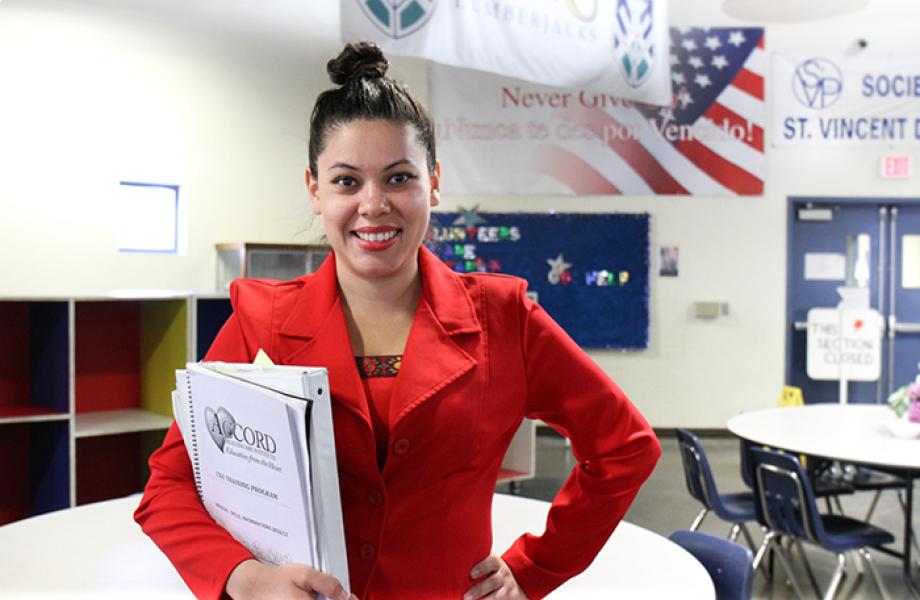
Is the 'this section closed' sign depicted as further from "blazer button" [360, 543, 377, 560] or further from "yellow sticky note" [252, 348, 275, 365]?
"yellow sticky note" [252, 348, 275, 365]

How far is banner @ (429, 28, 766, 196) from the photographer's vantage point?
8.49 meters

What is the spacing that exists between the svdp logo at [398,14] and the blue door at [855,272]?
4.74 meters

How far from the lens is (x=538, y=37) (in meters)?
6.11

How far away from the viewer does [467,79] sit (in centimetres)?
839

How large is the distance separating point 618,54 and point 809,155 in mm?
→ 3001

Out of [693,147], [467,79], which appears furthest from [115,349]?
[693,147]

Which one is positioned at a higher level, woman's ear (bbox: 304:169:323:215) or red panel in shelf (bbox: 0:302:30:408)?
woman's ear (bbox: 304:169:323:215)

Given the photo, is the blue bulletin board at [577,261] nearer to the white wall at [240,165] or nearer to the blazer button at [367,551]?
the white wall at [240,165]

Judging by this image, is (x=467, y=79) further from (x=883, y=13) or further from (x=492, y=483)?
(x=492, y=483)

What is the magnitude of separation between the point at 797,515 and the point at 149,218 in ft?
17.2

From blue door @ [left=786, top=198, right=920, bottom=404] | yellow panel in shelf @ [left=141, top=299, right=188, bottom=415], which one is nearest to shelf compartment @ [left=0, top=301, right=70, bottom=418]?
yellow panel in shelf @ [left=141, top=299, right=188, bottom=415]

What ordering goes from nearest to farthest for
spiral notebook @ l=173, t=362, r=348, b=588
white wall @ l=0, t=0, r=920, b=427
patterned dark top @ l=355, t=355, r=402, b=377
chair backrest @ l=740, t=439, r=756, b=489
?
spiral notebook @ l=173, t=362, r=348, b=588 < patterned dark top @ l=355, t=355, r=402, b=377 < chair backrest @ l=740, t=439, r=756, b=489 < white wall @ l=0, t=0, r=920, b=427

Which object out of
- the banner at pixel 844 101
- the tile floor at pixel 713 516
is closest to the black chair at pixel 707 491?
the tile floor at pixel 713 516

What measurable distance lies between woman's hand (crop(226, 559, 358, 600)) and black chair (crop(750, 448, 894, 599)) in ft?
10.3
